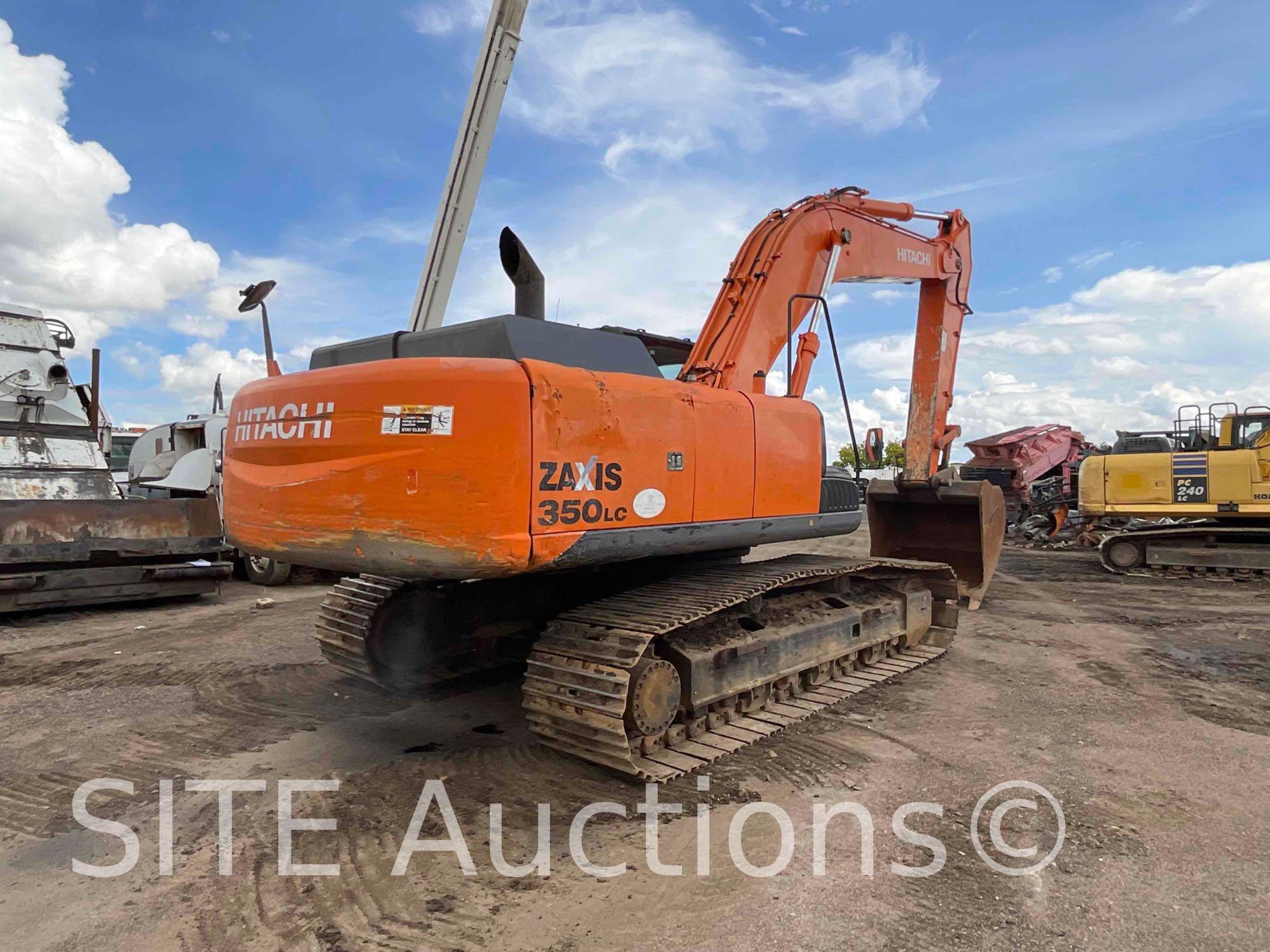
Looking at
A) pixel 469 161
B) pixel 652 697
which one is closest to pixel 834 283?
pixel 652 697

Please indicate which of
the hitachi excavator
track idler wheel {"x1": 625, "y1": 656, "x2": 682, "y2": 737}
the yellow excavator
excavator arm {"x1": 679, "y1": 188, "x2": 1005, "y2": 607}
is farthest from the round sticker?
the yellow excavator

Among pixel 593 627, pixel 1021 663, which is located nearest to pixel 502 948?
pixel 593 627

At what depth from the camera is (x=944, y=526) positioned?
7.77 metres

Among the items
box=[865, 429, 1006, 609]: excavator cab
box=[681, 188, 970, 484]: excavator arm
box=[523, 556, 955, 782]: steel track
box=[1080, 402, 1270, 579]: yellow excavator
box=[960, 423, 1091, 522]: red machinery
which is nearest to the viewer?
box=[523, 556, 955, 782]: steel track

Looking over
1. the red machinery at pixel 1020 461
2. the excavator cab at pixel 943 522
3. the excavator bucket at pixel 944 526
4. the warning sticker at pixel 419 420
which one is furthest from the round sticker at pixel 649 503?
the red machinery at pixel 1020 461

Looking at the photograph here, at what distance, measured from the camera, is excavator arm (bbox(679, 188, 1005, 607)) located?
16.6 feet

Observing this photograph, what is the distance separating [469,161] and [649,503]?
740 cm

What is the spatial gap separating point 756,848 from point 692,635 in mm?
1192

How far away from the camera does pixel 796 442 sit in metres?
4.67

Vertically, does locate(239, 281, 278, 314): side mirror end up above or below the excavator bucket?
above

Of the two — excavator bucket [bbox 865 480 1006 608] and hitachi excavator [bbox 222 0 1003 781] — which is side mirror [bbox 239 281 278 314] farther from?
excavator bucket [bbox 865 480 1006 608]

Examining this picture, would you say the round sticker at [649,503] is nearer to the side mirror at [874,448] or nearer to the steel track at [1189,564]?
the side mirror at [874,448]

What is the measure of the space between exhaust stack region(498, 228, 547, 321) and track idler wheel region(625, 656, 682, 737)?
170cm

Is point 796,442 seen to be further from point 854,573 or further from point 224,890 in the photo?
point 224,890
